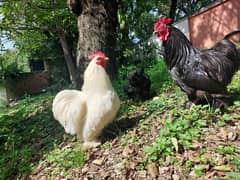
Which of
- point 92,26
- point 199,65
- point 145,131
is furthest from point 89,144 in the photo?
point 92,26

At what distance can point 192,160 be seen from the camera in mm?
1988

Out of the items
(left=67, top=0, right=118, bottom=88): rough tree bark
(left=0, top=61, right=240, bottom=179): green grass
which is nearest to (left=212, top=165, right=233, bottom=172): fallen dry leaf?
(left=0, top=61, right=240, bottom=179): green grass

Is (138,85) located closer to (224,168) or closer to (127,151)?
(127,151)

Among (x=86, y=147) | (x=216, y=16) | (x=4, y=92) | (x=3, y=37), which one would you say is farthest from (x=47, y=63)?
(x=86, y=147)

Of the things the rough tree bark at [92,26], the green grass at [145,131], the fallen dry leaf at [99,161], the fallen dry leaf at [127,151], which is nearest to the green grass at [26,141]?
the green grass at [145,131]

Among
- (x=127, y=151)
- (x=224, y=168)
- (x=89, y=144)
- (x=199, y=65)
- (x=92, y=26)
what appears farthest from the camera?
(x=92, y=26)

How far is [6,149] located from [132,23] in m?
11.9

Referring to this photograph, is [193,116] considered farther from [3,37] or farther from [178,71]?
[3,37]

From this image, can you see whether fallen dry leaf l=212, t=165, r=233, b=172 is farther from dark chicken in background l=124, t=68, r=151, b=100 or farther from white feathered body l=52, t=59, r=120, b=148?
dark chicken in background l=124, t=68, r=151, b=100

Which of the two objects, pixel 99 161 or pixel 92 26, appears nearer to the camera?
pixel 99 161

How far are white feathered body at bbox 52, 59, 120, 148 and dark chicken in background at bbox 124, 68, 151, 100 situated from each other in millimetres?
1047

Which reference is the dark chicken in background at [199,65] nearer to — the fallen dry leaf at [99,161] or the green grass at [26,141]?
the fallen dry leaf at [99,161]

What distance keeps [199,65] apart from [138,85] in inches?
47.6

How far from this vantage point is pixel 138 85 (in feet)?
11.4
